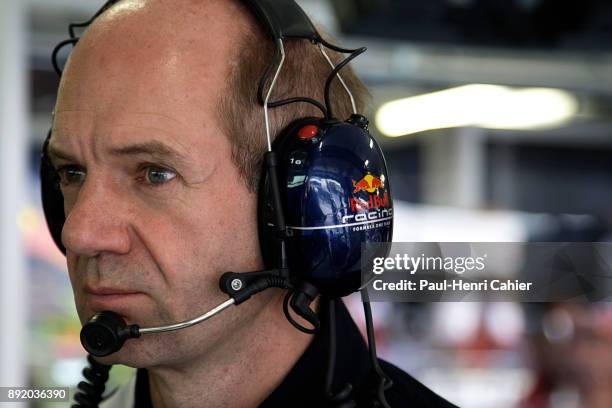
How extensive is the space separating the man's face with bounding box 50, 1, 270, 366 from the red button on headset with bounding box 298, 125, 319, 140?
0.09 meters

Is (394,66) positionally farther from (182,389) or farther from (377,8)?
(182,389)

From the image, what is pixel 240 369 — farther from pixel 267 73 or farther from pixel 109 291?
pixel 267 73

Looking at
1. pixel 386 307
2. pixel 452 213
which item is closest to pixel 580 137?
pixel 452 213

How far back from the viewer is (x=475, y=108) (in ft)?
18.0

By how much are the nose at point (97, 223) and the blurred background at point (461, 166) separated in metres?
0.53

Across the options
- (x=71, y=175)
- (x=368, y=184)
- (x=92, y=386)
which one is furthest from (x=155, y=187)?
(x=92, y=386)

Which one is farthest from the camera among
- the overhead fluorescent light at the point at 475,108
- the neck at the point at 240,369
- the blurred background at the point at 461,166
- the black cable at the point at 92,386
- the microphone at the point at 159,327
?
the overhead fluorescent light at the point at 475,108

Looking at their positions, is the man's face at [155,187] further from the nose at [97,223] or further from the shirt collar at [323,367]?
the shirt collar at [323,367]

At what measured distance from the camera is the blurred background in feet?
10.3

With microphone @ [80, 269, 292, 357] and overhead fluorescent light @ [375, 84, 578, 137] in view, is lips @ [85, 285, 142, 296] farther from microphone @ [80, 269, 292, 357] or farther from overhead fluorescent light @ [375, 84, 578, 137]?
overhead fluorescent light @ [375, 84, 578, 137]

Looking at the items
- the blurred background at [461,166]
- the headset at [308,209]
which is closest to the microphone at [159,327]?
the headset at [308,209]

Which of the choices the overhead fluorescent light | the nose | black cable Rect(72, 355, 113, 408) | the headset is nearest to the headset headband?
the headset

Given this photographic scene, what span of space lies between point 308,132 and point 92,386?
1.77 ft

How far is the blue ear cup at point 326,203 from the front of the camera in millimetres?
988
